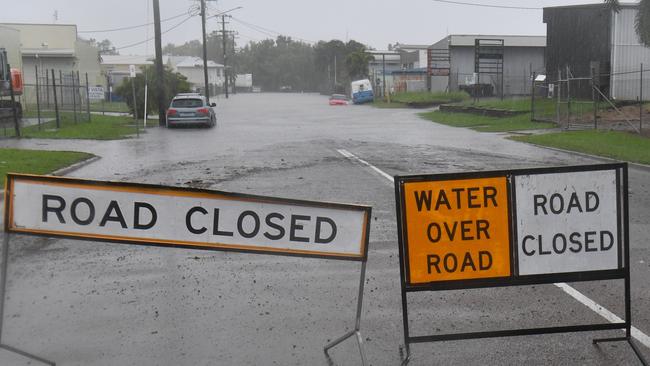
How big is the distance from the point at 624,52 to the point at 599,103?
3749 mm

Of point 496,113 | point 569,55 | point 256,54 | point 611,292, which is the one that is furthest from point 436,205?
point 256,54

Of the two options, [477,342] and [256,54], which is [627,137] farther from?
[256,54]

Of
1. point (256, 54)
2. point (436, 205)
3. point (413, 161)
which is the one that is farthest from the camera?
point (256, 54)

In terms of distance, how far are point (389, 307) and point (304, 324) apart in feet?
2.75

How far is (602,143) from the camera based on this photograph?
2164 cm

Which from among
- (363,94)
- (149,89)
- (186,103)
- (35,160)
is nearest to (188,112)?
(186,103)

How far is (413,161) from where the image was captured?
1789 centimetres

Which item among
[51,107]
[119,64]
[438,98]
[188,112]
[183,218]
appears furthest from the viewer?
[119,64]

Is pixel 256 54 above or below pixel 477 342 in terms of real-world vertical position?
above

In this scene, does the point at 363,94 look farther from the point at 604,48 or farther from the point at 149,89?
the point at 604,48

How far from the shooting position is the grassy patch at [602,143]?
18.5 metres

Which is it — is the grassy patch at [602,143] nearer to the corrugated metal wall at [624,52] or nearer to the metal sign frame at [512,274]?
the corrugated metal wall at [624,52]

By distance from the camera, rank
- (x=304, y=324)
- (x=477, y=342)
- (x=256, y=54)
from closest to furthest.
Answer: (x=477, y=342) < (x=304, y=324) < (x=256, y=54)

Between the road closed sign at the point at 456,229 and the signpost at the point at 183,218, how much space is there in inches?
13.8
